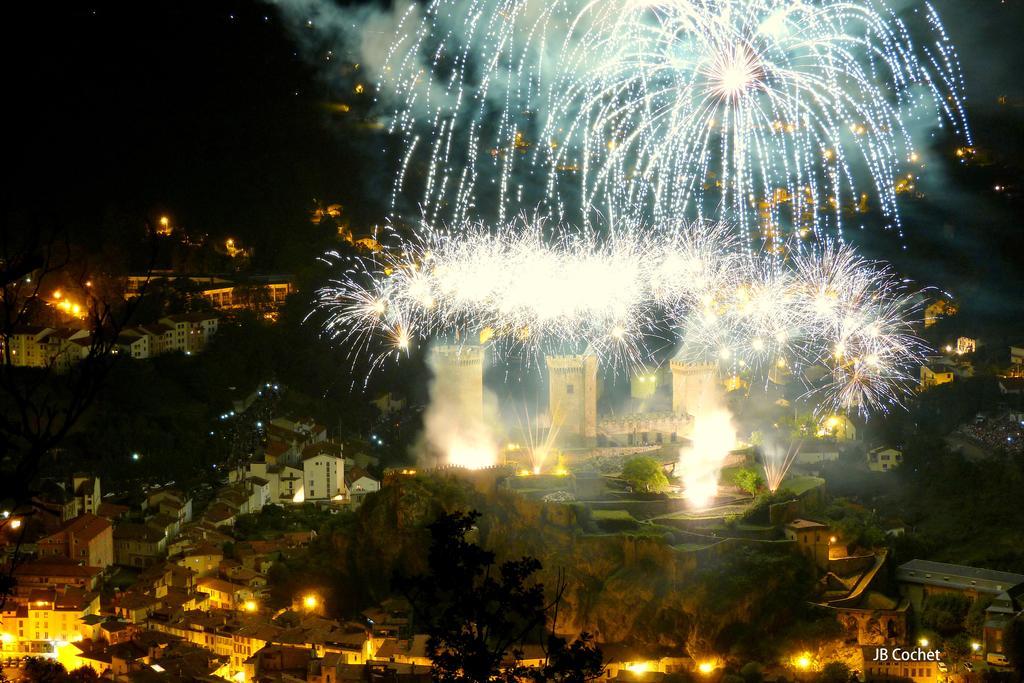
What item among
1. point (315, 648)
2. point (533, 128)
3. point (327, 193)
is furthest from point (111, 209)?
point (315, 648)

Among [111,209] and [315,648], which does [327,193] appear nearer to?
[111,209]

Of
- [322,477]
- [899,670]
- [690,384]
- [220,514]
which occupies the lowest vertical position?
[899,670]

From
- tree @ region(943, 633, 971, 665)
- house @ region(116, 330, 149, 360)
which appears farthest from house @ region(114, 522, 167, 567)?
tree @ region(943, 633, 971, 665)

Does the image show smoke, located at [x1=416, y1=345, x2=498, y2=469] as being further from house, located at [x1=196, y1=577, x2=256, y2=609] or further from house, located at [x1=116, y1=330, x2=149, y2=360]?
house, located at [x1=116, y1=330, x2=149, y2=360]

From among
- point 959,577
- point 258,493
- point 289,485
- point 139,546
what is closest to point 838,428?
point 959,577

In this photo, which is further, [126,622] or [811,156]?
[811,156]

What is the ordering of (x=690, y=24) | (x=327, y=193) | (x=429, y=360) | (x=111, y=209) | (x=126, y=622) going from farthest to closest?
1. (x=327, y=193)
2. (x=111, y=209)
3. (x=429, y=360)
4. (x=126, y=622)
5. (x=690, y=24)

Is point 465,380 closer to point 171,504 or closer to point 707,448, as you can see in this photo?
point 707,448
